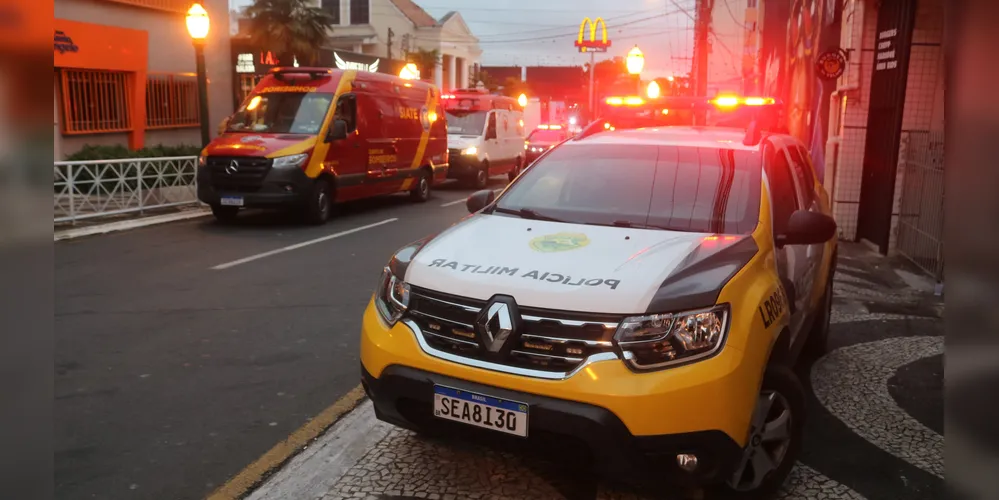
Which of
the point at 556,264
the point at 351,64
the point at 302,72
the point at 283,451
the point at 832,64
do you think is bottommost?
the point at 283,451

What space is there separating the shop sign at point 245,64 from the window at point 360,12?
27.0 m

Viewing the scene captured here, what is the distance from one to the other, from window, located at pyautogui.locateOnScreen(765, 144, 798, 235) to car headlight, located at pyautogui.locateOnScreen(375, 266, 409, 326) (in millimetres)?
2005

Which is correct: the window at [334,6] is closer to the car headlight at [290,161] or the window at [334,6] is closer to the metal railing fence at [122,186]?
the metal railing fence at [122,186]

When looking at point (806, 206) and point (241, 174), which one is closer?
point (806, 206)

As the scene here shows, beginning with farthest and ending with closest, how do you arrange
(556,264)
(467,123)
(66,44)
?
(467,123) → (66,44) → (556,264)

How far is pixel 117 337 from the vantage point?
5.88m

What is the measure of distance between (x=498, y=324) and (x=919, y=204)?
817 centimetres

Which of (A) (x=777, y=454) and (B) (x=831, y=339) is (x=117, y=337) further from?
(B) (x=831, y=339)

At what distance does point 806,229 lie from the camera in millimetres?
3924

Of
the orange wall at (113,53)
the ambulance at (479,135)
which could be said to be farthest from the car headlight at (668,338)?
the ambulance at (479,135)

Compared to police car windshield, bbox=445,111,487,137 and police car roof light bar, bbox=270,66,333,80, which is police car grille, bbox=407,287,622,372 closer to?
police car roof light bar, bbox=270,66,333,80

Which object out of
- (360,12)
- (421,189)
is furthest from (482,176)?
(360,12)

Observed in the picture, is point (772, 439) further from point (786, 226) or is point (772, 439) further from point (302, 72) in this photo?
point (302, 72)
